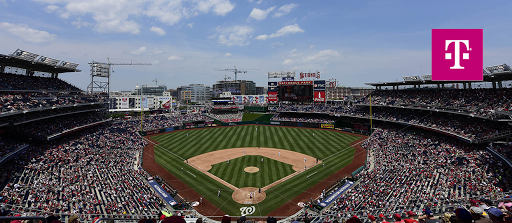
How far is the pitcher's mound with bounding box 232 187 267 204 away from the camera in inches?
893

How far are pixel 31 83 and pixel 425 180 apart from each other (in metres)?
56.2

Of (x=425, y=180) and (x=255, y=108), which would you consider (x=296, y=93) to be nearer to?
(x=255, y=108)

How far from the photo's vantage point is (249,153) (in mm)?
38312

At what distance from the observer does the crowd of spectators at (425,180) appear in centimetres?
1856

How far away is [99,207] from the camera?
1945 cm

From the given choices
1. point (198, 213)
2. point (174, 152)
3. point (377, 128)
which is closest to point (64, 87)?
point (174, 152)

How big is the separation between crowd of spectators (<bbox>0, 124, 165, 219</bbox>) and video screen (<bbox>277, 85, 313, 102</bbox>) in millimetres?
45490

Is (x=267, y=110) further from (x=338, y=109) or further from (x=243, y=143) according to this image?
(x=243, y=143)

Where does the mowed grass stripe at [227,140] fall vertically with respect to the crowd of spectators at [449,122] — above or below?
below

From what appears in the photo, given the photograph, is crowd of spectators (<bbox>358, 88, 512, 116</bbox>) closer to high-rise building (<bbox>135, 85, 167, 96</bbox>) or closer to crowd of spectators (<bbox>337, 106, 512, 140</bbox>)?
crowd of spectators (<bbox>337, 106, 512, 140</bbox>)

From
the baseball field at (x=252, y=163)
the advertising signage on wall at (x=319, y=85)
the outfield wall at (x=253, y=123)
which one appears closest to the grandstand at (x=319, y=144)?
the baseball field at (x=252, y=163)

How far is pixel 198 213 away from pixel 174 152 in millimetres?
20232

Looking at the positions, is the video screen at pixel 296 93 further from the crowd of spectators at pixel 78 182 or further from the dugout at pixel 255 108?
the crowd of spectators at pixel 78 182

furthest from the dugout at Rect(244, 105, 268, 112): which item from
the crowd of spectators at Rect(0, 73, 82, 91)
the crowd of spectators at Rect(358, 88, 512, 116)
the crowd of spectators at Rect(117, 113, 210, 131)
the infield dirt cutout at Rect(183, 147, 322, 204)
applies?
the crowd of spectators at Rect(0, 73, 82, 91)
